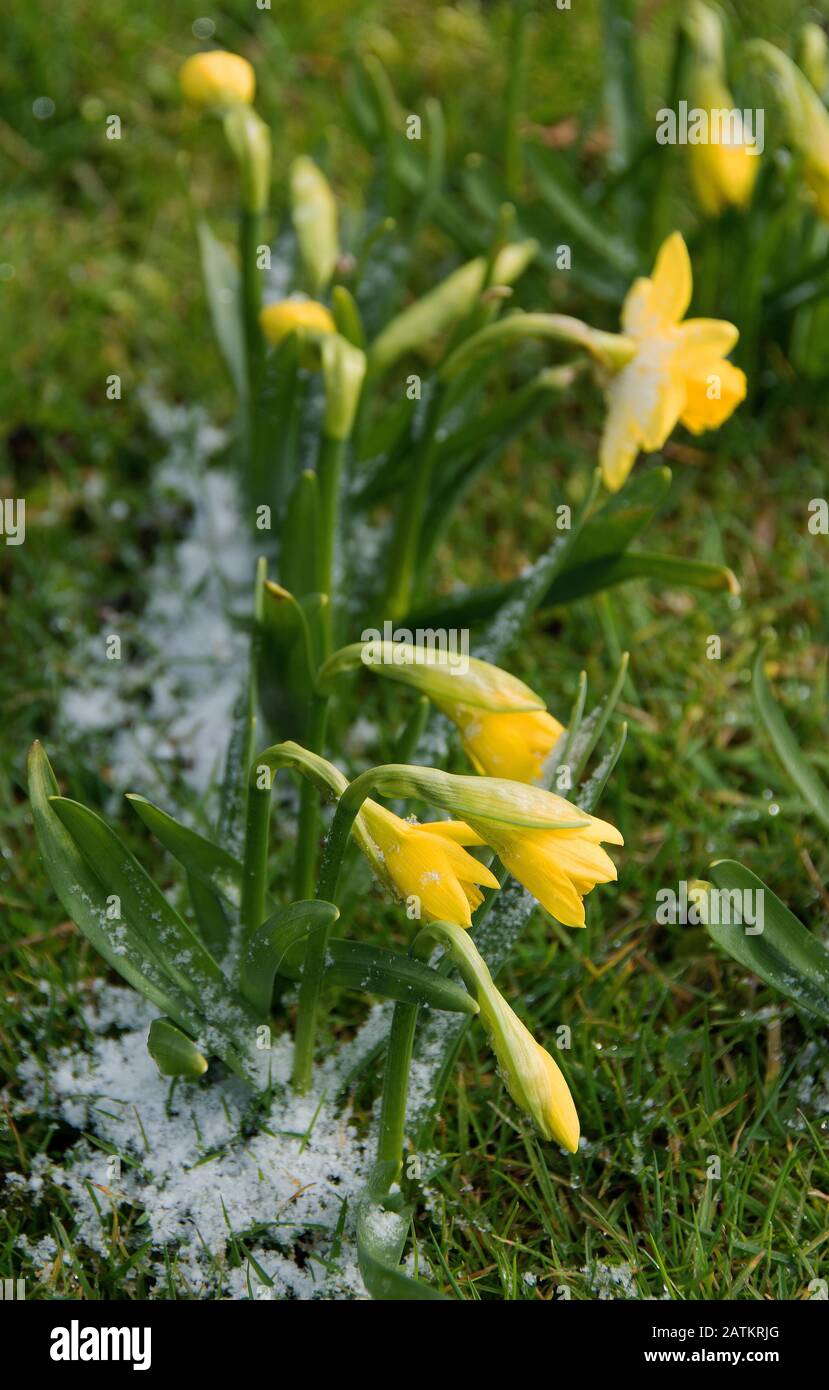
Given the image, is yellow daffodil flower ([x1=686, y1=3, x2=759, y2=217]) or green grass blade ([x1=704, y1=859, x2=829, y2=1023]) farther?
yellow daffodil flower ([x1=686, y1=3, x2=759, y2=217])

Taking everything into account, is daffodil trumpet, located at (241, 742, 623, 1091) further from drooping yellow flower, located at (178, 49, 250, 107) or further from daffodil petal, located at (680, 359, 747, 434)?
drooping yellow flower, located at (178, 49, 250, 107)

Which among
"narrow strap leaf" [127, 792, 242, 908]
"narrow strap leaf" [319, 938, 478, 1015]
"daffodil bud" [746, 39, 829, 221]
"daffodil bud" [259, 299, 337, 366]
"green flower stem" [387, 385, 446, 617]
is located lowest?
"narrow strap leaf" [319, 938, 478, 1015]

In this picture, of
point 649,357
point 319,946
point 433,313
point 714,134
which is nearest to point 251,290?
point 433,313

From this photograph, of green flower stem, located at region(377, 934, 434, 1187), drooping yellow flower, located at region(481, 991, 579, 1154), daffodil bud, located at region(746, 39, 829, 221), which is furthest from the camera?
daffodil bud, located at region(746, 39, 829, 221)

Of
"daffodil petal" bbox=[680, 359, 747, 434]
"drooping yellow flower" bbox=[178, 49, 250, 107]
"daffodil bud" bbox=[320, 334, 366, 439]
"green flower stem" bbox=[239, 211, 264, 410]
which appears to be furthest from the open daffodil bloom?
"drooping yellow flower" bbox=[178, 49, 250, 107]

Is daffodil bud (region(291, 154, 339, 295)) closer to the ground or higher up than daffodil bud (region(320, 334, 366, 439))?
higher up

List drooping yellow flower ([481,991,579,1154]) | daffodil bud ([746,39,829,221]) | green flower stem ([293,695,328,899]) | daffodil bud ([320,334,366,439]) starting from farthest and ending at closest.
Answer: daffodil bud ([746,39,829,221]) → daffodil bud ([320,334,366,439]) → green flower stem ([293,695,328,899]) → drooping yellow flower ([481,991,579,1154])

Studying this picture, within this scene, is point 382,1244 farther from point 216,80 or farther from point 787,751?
point 216,80

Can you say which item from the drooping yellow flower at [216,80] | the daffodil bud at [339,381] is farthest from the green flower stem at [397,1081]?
the drooping yellow flower at [216,80]
